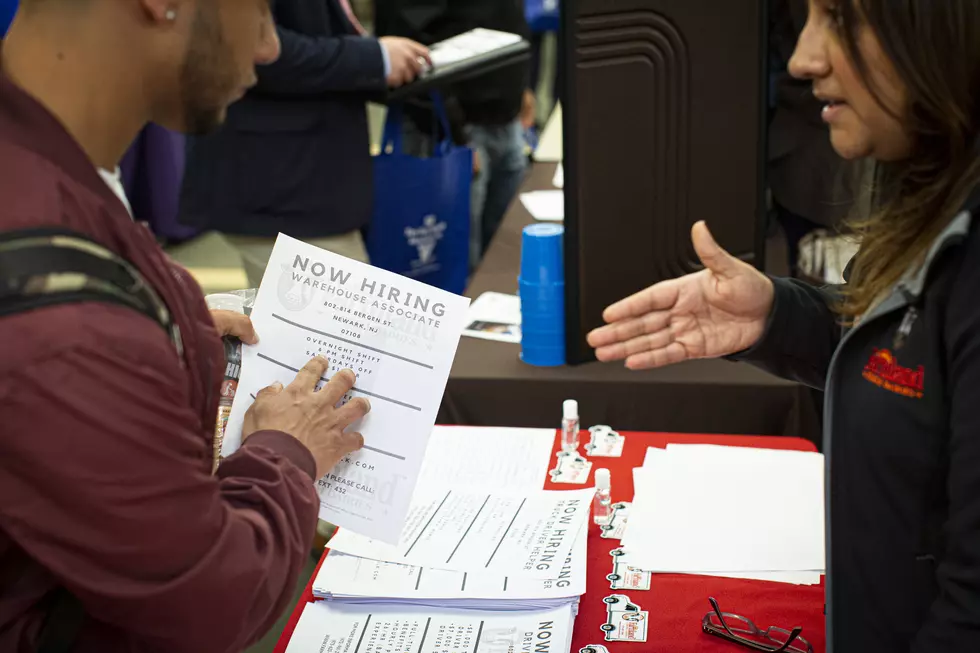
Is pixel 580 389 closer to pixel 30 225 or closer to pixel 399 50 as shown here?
pixel 399 50

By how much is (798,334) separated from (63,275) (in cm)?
97

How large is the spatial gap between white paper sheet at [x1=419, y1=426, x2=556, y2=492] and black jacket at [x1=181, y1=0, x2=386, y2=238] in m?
0.85

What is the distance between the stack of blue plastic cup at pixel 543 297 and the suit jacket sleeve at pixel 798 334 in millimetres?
547

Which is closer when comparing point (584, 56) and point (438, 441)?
point (438, 441)

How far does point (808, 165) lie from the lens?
238 centimetres

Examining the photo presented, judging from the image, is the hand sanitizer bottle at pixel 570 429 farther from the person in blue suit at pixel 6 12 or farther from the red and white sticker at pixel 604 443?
the person in blue suit at pixel 6 12

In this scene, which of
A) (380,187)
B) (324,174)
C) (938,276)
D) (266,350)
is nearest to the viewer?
(938,276)

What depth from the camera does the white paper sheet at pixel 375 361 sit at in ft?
3.43

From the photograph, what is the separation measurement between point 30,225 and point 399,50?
5.91 ft

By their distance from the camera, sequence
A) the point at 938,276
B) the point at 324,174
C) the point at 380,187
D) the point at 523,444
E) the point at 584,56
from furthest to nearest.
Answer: the point at 380,187 < the point at 324,174 < the point at 584,56 < the point at 523,444 < the point at 938,276

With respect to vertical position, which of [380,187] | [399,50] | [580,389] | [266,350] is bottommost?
[580,389]

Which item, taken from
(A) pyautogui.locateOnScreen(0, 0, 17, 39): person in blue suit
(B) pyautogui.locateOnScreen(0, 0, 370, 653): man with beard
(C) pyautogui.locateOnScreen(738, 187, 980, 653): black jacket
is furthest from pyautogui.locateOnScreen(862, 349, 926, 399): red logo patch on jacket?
(A) pyautogui.locateOnScreen(0, 0, 17, 39): person in blue suit

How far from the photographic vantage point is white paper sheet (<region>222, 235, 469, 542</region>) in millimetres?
1045

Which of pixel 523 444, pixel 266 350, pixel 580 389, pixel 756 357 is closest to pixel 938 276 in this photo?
pixel 756 357
